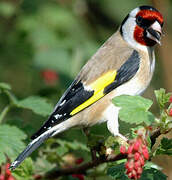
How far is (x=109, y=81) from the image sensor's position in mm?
3494

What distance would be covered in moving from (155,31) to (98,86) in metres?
0.64

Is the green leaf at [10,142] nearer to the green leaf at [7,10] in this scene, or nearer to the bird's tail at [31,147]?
the bird's tail at [31,147]

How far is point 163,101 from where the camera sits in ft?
7.90

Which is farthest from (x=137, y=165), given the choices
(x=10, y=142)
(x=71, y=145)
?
(x=71, y=145)

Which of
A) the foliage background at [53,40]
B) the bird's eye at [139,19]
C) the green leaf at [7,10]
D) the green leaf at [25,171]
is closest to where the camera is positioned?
the green leaf at [25,171]

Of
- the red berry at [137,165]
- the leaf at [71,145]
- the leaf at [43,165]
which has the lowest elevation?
the red berry at [137,165]

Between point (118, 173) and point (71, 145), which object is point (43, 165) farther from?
point (118, 173)

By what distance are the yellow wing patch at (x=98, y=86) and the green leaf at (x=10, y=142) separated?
59 centimetres

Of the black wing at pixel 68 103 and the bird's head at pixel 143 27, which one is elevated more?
the bird's head at pixel 143 27

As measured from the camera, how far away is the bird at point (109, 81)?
3348mm

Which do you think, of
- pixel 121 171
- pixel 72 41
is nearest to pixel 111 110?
pixel 121 171

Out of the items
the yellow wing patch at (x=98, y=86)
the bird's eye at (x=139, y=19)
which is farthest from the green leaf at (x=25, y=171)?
the bird's eye at (x=139, y=19)

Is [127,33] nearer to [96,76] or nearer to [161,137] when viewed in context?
[96,76]

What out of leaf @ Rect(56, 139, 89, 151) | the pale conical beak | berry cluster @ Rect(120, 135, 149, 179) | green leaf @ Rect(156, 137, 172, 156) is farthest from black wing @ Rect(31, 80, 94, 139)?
berry cluster @ Rect(120, 135, 149, 179)
